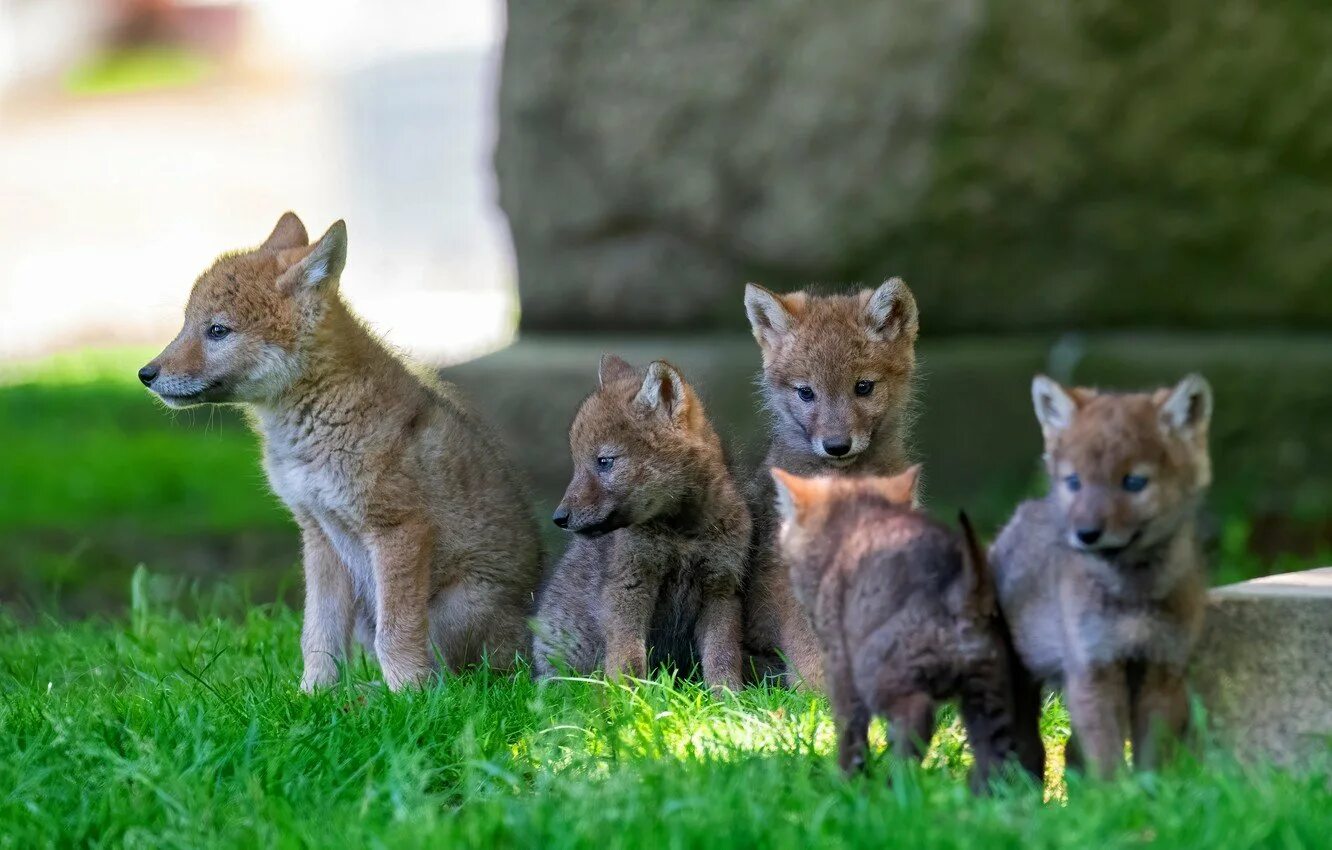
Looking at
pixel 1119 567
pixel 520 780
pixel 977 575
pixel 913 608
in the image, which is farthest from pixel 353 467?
A: pixel 1119 567

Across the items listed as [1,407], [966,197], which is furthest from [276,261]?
[1,407]

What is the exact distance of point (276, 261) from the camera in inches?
200

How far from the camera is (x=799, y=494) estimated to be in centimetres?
379

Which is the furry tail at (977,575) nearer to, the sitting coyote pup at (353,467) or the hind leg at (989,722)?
the hind leg at (989,722)

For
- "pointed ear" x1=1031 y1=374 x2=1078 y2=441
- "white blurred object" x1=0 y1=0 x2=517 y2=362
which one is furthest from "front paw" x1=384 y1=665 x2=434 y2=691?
"white blurred object" x1=0 y1=0 x2=517 y2=362

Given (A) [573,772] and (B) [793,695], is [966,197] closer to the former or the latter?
(B) [793,695]

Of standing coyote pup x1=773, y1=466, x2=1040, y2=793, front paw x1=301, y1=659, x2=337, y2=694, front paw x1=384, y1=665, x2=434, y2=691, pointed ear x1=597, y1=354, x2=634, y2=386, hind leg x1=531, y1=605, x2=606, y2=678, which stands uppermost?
pointed ear x1=597, y1=354, x2=634, y2=386

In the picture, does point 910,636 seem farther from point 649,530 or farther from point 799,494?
point 649,530

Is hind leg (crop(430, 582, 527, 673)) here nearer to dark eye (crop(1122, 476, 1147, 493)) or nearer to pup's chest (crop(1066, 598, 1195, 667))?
pup's chest (crop(1066, 598, 1195, 667))

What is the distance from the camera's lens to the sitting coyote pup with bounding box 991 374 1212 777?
3.19m

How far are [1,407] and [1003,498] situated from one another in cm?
665

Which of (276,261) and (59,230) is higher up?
(276,261)

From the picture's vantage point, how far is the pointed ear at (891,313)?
488 centimetres

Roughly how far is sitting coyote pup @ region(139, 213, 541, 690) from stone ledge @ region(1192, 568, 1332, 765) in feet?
7.30
